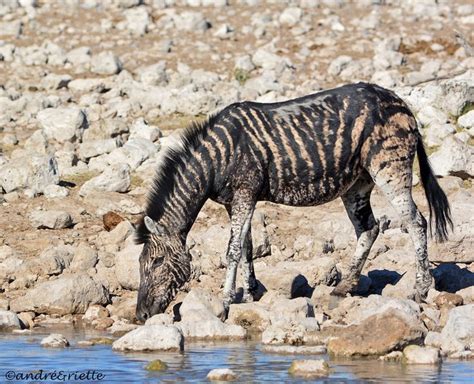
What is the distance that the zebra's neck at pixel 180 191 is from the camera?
12.3 m

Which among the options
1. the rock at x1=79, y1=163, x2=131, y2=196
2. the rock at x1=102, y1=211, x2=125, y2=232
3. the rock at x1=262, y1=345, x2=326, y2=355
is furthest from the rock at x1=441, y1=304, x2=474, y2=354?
the rock at x1=79, y1=163, x2=131, y2=196

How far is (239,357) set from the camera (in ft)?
34.7

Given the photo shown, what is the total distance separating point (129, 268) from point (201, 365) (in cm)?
334

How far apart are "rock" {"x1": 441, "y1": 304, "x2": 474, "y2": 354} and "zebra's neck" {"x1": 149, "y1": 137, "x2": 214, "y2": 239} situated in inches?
115

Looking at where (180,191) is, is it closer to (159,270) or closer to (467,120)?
(159,270)

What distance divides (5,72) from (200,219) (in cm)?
819

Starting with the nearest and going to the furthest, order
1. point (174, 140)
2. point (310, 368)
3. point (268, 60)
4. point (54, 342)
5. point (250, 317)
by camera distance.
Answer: point (310, 368)
point (54, 342)
point (250, 317)
point (174, 140)
point (268, 60)

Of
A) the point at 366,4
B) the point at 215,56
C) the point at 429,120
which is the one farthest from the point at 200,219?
the point at 366,4

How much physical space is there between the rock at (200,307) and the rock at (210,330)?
90 millimetres

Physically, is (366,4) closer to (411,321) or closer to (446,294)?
(446,294)

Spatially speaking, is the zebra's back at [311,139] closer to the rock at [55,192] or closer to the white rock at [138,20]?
the rock at [55,192]

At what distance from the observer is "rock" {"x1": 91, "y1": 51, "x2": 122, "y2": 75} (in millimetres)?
22109

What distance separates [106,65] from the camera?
22156 millimetres

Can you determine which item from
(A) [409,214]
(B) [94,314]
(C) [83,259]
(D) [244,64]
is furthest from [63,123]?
(A) [409,214]
